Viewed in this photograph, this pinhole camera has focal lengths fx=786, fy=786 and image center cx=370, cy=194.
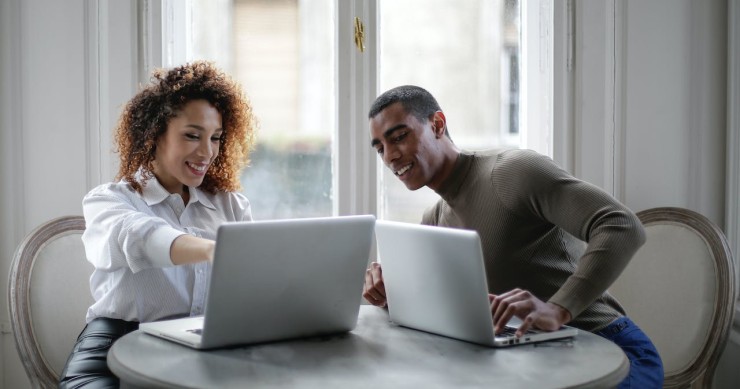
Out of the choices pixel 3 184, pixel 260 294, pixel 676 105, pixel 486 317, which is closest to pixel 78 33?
pixel 3 184

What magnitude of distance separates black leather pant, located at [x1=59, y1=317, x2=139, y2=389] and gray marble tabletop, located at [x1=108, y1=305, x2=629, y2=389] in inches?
9.0

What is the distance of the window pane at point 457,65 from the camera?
9.22ft

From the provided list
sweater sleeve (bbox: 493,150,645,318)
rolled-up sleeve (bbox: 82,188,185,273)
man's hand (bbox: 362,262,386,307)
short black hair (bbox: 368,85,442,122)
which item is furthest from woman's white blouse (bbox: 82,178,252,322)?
sweater sleeve (bbox: 493,150,645,318)

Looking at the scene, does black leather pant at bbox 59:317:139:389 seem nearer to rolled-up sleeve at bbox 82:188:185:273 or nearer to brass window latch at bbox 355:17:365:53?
rolled-up sleeve at bbox 82:188:185:273

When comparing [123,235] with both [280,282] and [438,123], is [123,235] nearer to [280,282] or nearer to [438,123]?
[280,282]

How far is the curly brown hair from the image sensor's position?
207 cm

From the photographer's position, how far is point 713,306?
7.82 feet

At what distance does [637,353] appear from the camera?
1.81 metres

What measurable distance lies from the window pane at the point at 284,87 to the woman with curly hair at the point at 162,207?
45 cm

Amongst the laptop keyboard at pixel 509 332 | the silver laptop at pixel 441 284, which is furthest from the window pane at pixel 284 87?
the laptop keyboard at pixel 509 332

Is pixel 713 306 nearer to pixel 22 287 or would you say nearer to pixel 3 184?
pixel 22 287

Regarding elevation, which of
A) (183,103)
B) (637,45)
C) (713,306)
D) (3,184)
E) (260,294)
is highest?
(637,45)

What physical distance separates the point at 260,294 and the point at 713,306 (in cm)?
156

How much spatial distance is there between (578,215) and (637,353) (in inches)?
14.1
